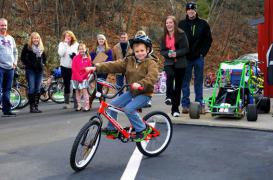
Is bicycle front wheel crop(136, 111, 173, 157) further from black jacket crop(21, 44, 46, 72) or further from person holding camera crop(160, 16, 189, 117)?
black jacket crop(21, 44, 46, 72)

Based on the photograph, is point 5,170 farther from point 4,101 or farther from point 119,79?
point 119,79

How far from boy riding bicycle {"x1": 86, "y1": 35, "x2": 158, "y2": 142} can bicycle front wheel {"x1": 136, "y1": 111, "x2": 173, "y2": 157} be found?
179 millimetres

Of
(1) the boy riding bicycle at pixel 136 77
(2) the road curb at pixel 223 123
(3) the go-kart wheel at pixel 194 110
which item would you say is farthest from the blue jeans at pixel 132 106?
(3) the go-kart wheel at pixel 194 110

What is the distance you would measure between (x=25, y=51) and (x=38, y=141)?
13.3ft

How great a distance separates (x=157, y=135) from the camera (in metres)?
6.48

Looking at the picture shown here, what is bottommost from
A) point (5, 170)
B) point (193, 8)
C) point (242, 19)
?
point (5, 170)

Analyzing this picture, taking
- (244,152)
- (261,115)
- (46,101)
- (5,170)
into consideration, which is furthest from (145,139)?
(46,101)

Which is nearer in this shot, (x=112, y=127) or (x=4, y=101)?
(x=112, y=127)

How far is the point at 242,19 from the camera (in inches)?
1470

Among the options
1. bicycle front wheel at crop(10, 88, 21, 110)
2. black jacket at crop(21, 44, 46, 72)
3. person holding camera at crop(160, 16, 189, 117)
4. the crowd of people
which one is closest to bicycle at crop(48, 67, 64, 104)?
the crowd of people

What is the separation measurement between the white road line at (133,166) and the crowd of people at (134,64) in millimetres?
319

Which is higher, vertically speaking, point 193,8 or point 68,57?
point 193,8

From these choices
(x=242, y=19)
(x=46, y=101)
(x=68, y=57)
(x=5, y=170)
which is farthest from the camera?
(x=242, y=19)

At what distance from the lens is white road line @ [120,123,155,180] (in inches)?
214
